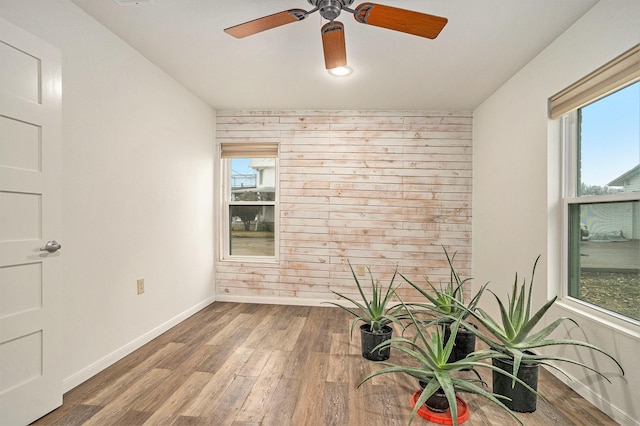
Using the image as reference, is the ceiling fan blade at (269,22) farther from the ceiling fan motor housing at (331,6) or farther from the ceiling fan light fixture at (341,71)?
the ceiling fan light fixture at (341,71)

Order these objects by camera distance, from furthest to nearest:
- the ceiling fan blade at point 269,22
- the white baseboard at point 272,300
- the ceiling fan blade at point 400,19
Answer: the white baseboard at point 272,300 < the ceiling fan blade at point 269,22 < the ceiling fan blade at point 400,19

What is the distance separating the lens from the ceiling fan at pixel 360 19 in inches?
65.4

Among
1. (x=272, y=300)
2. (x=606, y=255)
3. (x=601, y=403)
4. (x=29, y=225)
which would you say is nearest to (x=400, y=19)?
(x=606, y=255)

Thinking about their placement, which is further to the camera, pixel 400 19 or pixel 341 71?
pixel 341 71

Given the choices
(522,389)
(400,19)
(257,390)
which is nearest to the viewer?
(400,19)

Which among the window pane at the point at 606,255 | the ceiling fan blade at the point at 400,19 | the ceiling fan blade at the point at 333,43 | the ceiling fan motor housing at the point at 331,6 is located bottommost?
the window pane at the point at 606,255

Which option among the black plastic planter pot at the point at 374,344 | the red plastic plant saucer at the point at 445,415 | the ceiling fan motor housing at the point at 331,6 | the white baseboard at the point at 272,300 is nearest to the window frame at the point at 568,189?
the red plastic plant saucer at the point at 445,415

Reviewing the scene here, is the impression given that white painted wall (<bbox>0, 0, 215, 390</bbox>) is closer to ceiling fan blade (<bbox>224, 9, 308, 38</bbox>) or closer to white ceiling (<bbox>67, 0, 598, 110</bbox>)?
white ceiling (<bbox>67, 0, 598, 110</bbox>)

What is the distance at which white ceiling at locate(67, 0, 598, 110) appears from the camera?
2.15m

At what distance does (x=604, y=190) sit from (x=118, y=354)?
11.5 ft

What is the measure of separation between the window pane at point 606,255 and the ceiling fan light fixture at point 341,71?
2.05m

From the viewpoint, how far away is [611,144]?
208cm

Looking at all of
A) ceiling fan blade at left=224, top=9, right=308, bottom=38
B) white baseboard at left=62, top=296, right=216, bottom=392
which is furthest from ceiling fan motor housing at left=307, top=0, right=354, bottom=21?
white baseboard at left=62, top=296, right=216, bottom=392

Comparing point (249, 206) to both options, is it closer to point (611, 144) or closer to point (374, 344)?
point (374, 344)
